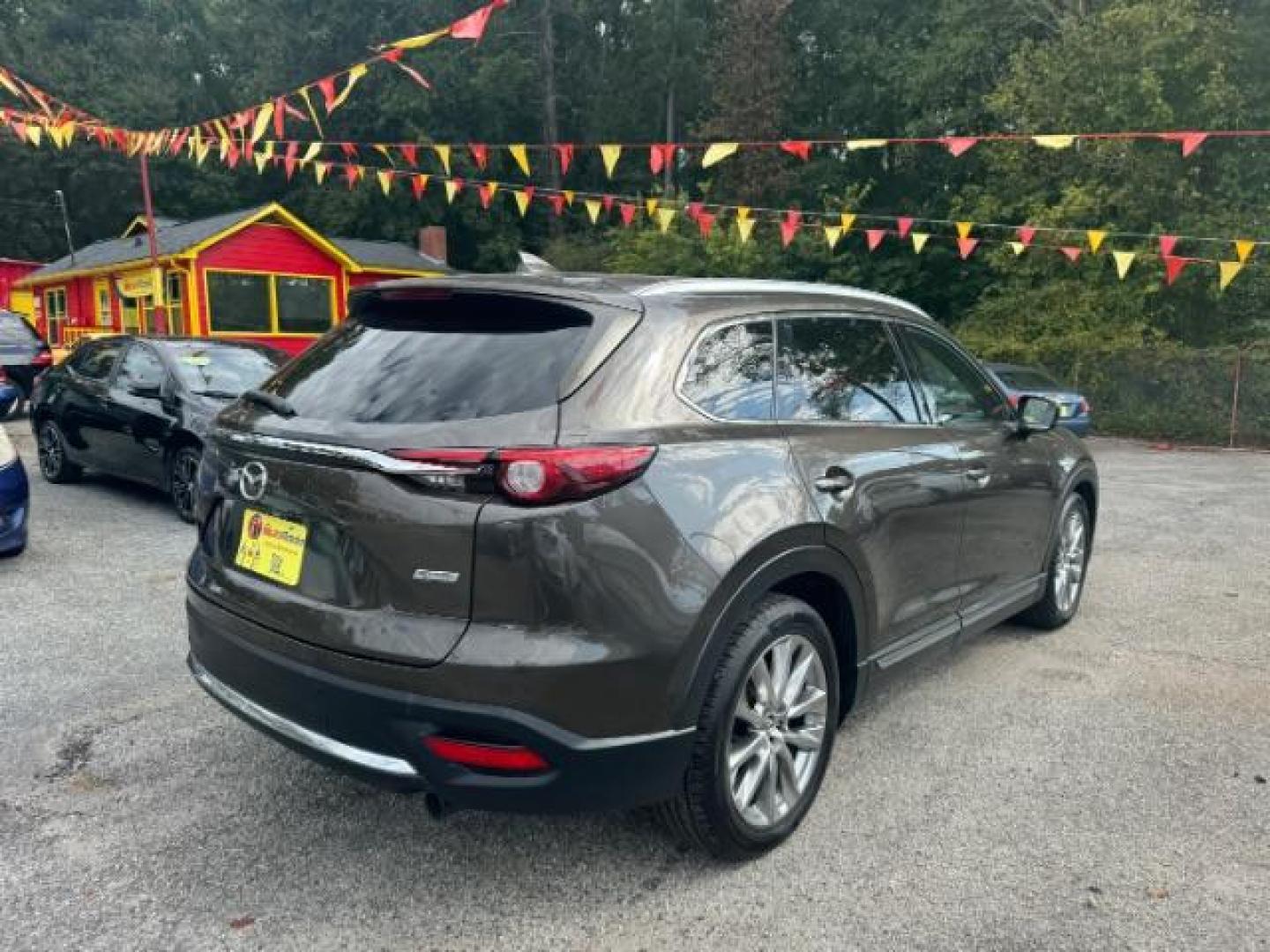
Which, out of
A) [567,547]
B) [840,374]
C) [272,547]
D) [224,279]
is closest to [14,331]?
[224,279]

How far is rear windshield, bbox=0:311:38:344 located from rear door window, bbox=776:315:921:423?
50.0ft

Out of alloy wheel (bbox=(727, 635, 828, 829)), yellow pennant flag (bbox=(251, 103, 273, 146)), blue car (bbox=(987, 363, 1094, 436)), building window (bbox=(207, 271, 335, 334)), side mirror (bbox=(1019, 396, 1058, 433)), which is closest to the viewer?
alloy wheel (bbox=(727, 635, 828, 829))

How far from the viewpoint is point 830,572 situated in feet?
9.69

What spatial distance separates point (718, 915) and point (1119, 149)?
A: 921 inches

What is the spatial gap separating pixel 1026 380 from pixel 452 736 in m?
14.1

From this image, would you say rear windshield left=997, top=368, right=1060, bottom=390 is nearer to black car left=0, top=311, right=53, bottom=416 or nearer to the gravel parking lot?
the gravel parking lot

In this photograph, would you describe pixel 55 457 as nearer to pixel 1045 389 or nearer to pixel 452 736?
pixel 452 736

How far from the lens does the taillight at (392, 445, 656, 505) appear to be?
2.29 meters

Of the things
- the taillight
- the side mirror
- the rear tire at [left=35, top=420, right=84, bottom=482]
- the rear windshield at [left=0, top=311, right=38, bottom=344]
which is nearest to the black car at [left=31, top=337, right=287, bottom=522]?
the rear tire at [left=35, top=420, right=84, bottom=482]

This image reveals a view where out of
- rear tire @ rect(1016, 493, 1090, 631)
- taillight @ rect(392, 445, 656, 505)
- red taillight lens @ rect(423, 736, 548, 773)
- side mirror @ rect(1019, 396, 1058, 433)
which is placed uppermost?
taillight @ rect(392, 445, 656, 505)

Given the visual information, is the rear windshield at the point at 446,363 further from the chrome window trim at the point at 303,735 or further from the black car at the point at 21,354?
the black car at the point at 21,354

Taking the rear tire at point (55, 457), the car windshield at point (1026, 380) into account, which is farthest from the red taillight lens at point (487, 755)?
the car windshield at point (1026, 380)

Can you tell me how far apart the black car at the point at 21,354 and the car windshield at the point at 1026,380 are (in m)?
14.7

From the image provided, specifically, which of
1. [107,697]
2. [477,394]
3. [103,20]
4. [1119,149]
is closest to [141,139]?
[107,697]
